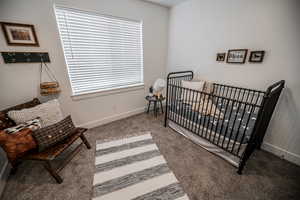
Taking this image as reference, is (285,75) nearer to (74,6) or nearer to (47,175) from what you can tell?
(74,6)

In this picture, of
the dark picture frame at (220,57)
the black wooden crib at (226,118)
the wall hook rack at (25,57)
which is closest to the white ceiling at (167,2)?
the dark picture frame at (220,57)

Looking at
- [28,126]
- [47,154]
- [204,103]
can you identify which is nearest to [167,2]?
[204,103]

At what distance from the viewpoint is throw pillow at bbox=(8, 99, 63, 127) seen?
144cm

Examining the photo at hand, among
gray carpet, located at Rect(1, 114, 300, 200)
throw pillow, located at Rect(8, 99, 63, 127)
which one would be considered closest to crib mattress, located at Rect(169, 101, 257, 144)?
gray carpet, located at Rect(1, 114, 300, 200)

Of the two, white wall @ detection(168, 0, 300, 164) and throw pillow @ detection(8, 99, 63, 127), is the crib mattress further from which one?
throw pillow @ detection(8, 99, 63, 127)

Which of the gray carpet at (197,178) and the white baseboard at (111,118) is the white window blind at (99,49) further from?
the gray carpet at (197,178)

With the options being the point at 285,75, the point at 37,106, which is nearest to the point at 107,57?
the point at 37,106

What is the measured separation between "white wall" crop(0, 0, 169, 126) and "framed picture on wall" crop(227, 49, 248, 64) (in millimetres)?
1541

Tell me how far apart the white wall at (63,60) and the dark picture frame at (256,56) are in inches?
72.9

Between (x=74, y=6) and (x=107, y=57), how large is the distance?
853 millimetres

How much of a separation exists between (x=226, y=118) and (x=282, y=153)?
0.92 m

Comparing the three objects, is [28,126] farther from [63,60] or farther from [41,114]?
[63,60]

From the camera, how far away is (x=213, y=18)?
2.18m

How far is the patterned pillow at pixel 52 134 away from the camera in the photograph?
134 centimetres
